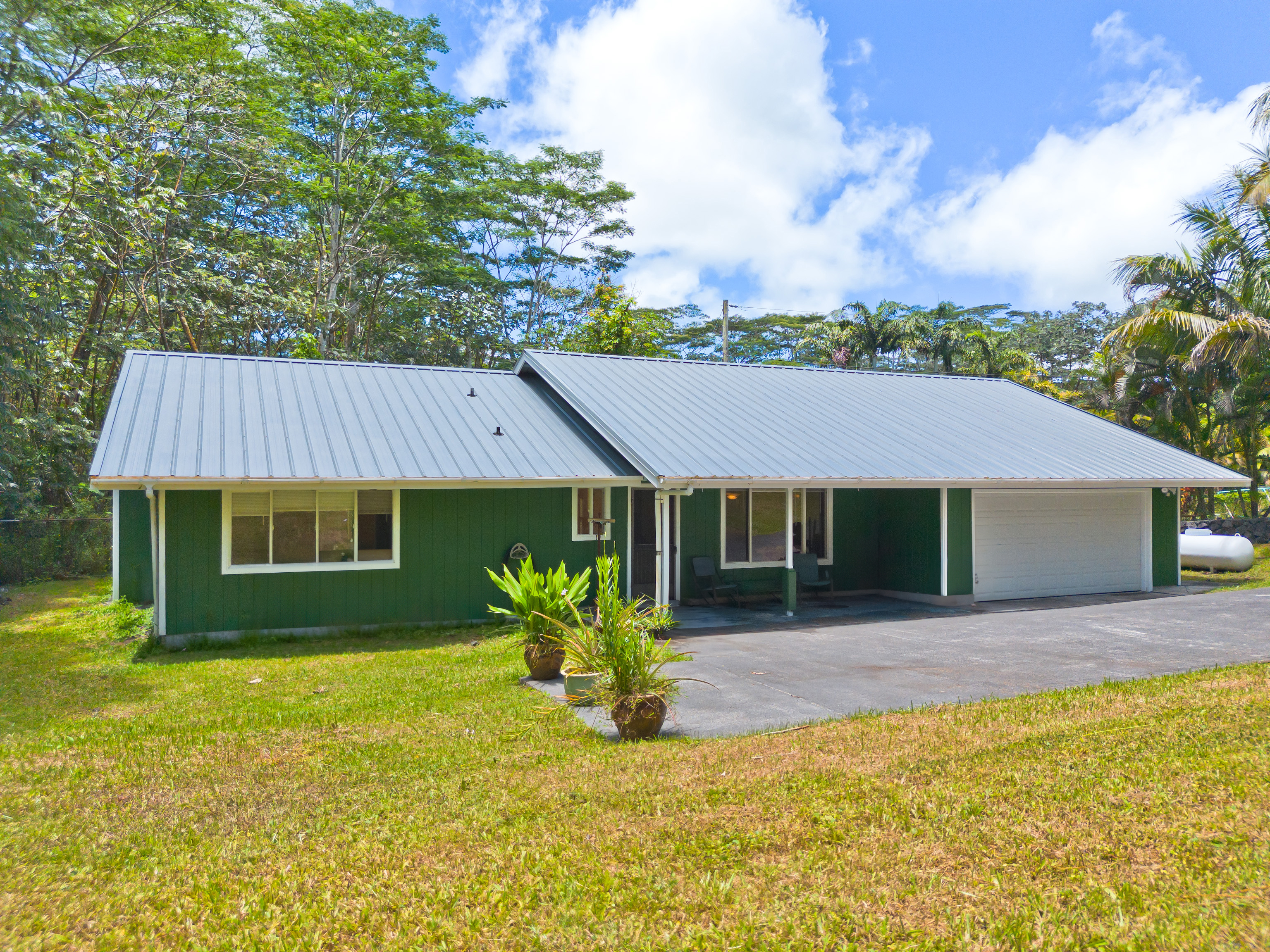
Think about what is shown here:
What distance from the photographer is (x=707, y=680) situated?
8.52 metres

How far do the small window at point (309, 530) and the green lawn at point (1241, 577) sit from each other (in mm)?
14718

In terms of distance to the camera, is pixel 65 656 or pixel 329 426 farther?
pixel 329 426

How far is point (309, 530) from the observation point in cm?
1138

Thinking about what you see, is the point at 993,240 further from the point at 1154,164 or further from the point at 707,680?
the point at 707,680

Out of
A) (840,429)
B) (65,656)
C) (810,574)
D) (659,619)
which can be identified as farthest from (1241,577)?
(65,656)

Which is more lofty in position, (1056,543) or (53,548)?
(1056,543)

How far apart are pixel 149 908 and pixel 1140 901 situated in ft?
14.0

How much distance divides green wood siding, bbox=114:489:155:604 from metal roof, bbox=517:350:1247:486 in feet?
23.7

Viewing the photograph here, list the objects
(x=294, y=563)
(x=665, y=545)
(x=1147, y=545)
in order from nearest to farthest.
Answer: (x=294, y=563), (x=665, y=545), (x=1147, y=545)

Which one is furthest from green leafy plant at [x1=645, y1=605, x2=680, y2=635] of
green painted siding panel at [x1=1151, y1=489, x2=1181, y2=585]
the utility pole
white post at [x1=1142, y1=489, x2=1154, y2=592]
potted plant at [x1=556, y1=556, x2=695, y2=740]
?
the utility pole

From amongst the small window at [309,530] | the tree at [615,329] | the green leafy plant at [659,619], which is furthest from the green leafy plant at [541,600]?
the tree at [615,329]

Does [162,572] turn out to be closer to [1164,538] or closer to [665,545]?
[665,545]

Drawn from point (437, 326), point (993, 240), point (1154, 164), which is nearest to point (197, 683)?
point (437, 326)

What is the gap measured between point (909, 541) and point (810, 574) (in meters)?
2.04
